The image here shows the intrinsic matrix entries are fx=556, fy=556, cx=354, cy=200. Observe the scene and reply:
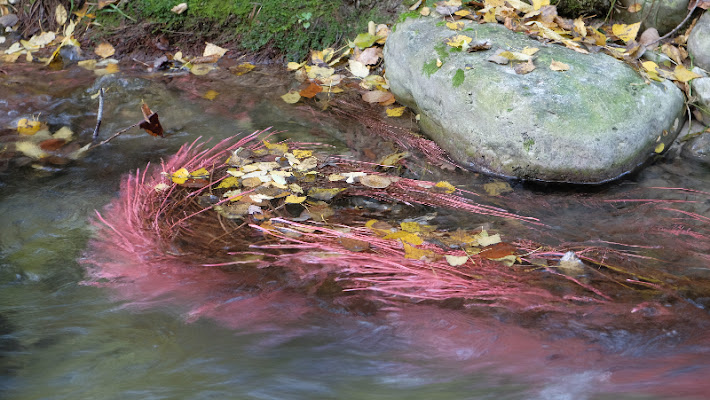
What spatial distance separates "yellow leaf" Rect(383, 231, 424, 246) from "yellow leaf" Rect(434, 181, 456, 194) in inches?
24.4

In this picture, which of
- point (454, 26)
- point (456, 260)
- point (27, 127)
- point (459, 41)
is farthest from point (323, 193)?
point (27, 127)

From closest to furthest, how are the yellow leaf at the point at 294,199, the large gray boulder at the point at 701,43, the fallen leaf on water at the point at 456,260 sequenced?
1. the fallen leaf on water at the point at 456,260
2. the yellow leaf at the point at 294,199
3. the large gray boulder at the point at 701,43

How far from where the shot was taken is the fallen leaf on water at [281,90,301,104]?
4.48 m

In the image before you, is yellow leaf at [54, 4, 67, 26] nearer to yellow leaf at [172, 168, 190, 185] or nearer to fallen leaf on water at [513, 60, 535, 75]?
yellow leaf at [172, 168, 190, 185]

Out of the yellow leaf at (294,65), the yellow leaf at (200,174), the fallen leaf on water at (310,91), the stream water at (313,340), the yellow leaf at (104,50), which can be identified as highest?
the yellow leaf at (104,50)

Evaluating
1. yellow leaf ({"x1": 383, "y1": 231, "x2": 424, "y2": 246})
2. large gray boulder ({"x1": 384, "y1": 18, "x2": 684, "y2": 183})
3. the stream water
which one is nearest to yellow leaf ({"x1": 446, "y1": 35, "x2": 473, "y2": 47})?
large gray boulder ({"x1": 384, "y1": 18, "x2": 684, "y2": 183})

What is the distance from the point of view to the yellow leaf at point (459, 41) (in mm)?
3822

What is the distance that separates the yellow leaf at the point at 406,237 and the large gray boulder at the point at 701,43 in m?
2.70

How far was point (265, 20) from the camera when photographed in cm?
514

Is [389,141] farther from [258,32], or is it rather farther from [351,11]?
[258,32]

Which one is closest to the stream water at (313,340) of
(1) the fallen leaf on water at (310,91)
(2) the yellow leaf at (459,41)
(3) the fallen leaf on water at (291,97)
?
(2) the yellow leaf at (459,41)

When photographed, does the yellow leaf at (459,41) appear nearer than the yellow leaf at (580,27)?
Yes

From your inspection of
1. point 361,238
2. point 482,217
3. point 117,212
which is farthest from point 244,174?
point 482,217

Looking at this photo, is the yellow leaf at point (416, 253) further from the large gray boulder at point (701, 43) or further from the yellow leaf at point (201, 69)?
the yellow leaf at point (201, 69)
